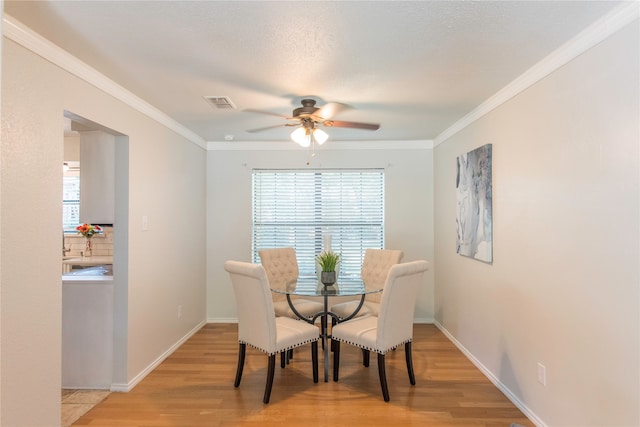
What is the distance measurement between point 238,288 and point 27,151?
1586 millimetres

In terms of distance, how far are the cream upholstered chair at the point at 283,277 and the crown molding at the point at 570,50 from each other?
2.38 m

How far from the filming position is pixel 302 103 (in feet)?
9.63

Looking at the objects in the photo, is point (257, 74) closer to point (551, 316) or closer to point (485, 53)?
point (485, 53)

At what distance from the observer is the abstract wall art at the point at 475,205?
2.99 m

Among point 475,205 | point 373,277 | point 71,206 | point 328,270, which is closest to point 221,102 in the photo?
point 328,270

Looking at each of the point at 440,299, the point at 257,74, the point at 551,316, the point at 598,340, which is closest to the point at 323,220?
the point at 440,299

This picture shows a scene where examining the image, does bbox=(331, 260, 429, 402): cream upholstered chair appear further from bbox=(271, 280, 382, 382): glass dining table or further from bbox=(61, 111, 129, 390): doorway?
bbox=(61, 111, 129, 390): doorway

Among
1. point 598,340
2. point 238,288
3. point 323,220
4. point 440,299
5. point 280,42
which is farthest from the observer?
point 323,220

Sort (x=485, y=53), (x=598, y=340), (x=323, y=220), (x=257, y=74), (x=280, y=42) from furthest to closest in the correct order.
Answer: (x=323, y=220) → (x=257, y=74) → (x=485, y=53) → (x=280, y=42) → (x=598, y=340)

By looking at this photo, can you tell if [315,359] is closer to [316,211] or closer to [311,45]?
[316,211]

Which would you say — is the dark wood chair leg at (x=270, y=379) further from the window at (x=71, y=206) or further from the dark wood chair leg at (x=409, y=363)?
the window at (x=71, y=206)

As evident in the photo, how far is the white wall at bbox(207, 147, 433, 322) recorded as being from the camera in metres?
4.58

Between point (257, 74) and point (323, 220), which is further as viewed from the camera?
point (323, 220)

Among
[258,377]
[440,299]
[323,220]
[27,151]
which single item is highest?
[27,151]
